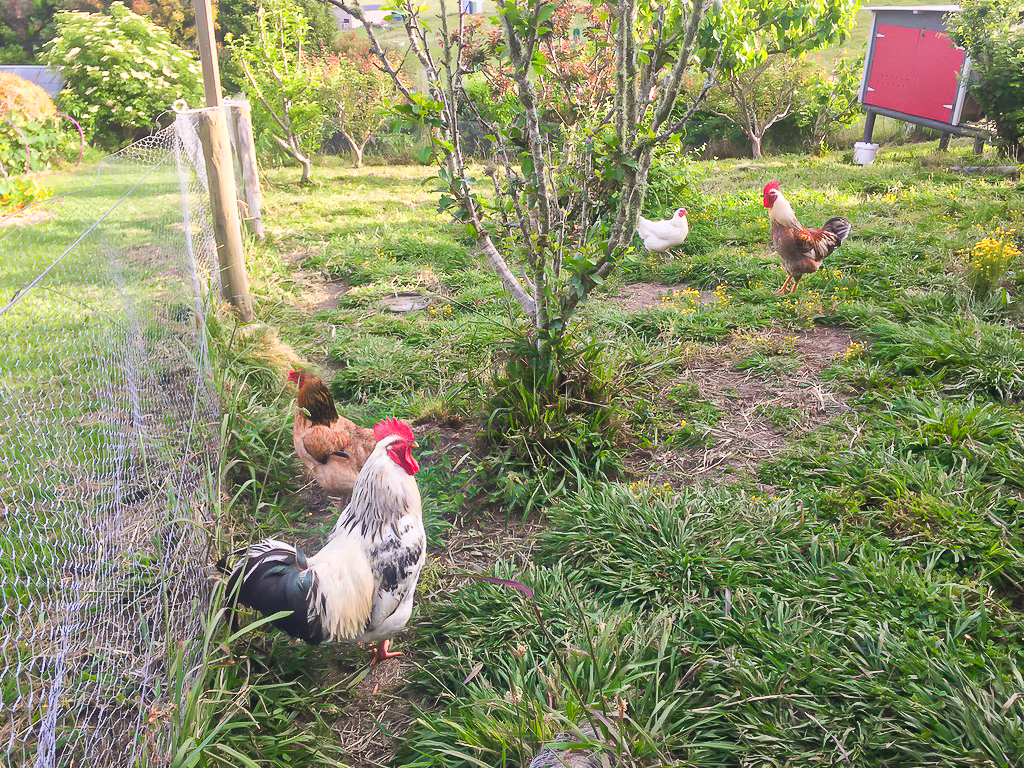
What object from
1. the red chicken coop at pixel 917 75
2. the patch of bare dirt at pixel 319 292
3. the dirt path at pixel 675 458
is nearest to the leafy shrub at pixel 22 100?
the patch of bare dirt at pixel 319 292

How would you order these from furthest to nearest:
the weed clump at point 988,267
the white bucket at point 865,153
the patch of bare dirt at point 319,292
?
the white bucket at point 865,153, the patch of bare dirt at point 319,292, the weed clump at point 988,267

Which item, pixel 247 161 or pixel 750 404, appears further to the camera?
pixel 247 161

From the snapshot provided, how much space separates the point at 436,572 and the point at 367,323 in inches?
117

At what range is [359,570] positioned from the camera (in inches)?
96.0

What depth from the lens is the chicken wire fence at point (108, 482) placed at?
1.90 metres

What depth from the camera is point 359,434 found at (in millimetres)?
3508

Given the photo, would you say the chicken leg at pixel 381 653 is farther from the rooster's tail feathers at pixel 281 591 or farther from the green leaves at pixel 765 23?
the green leaves at pixel 765 23

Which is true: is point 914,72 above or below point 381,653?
above

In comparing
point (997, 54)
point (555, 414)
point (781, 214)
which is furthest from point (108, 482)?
point (997, 54)

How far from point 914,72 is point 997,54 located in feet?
8.34

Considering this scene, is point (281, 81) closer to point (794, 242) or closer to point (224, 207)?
point (224, 207)

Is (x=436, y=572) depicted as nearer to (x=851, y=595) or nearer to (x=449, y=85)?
(x=851, y=595)

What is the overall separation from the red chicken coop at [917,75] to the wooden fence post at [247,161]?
9.15 metres

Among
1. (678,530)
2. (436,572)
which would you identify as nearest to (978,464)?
(678,530)
